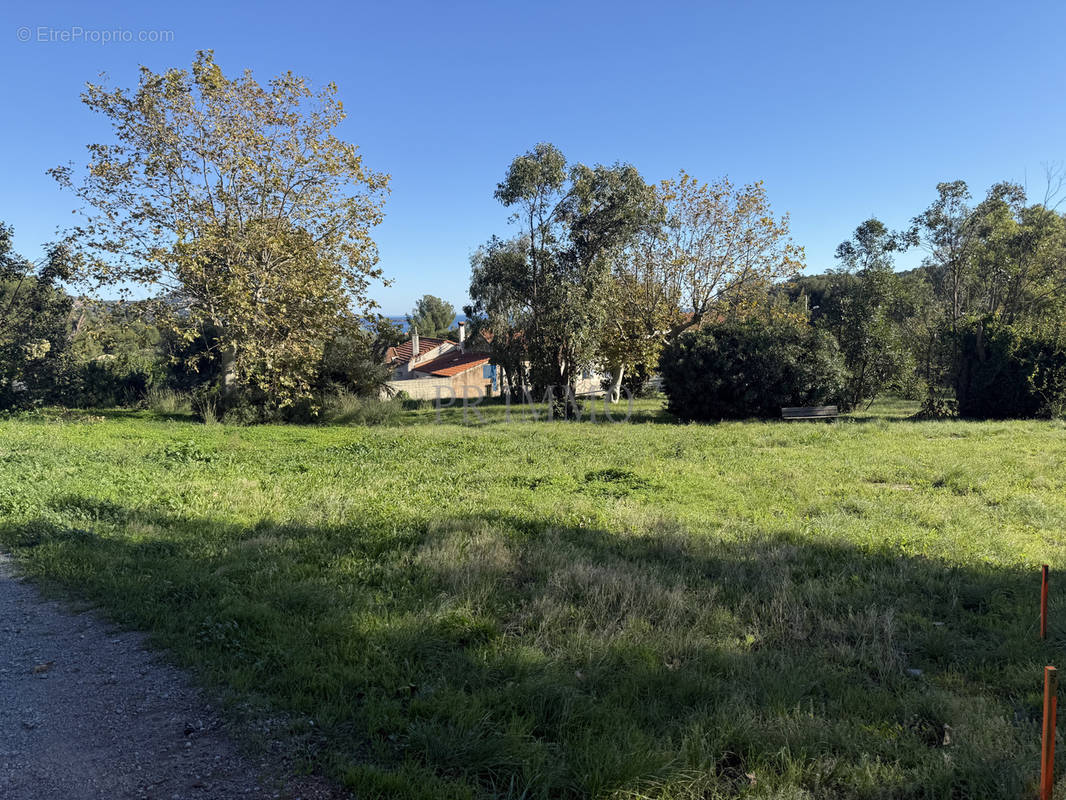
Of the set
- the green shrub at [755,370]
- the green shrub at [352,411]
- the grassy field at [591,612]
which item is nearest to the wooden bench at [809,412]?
the green shrub at [755,370]

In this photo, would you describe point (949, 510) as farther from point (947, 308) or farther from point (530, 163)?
point (947, 308)

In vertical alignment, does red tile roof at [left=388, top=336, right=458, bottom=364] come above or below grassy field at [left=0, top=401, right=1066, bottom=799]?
→ above

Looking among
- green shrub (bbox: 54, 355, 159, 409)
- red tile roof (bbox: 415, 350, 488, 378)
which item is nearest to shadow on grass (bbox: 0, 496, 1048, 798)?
green shrub (bbox: 54, 355, 159, 409)

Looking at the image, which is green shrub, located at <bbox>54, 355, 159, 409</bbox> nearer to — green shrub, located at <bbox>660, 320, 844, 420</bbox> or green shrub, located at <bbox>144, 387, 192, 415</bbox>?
green shrub, located at <bbox>144, 387, 192, 415</bbox>

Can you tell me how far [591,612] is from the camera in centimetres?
433

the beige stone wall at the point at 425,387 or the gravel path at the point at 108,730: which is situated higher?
the beige stone wall at the point at 425,387

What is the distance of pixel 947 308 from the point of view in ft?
84.9

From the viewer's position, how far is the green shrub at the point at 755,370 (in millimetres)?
18875

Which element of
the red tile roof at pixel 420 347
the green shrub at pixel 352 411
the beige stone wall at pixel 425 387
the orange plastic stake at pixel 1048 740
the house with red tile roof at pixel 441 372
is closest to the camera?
the orange plastic stake at pixel 1048 740

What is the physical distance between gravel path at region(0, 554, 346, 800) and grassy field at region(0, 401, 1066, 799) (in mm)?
210

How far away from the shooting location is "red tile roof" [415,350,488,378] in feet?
134

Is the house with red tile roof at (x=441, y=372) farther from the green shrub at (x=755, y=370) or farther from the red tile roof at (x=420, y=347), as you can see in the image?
the green shrub at (x=755, y=370)

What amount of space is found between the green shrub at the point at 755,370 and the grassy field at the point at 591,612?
30.9 ft

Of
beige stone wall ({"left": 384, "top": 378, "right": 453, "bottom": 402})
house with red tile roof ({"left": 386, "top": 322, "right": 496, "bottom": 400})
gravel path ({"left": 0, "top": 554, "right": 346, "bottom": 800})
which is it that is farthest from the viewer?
house with red tile roof ({"left": 386, "top": 322, "right": 496, "bottom": 400})
